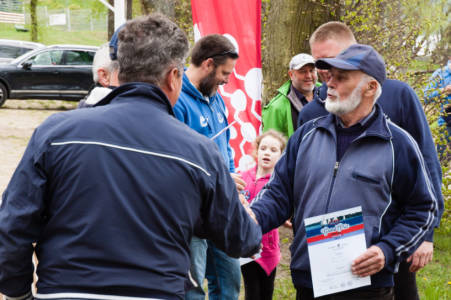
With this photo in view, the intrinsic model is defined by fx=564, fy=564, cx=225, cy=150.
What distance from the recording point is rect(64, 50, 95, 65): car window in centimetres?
1868

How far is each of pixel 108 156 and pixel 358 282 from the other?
4.92 ft

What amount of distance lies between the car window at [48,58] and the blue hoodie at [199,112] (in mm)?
15564

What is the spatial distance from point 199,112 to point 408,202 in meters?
1.54

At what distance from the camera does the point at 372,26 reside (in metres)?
6.67

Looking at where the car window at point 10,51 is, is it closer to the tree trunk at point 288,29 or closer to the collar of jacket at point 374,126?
the tree trunk at point 288,29

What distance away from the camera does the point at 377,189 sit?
9.20 feet

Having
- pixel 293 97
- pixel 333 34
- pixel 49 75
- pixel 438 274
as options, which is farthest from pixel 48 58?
pixel 333 34

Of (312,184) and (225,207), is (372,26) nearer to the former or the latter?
(312,184)

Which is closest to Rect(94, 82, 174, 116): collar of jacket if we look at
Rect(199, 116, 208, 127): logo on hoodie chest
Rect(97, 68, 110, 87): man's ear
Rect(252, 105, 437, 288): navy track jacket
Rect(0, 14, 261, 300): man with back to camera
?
Rect(0, 14, 261, 300): man with back to camera

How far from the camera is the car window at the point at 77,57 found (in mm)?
18680

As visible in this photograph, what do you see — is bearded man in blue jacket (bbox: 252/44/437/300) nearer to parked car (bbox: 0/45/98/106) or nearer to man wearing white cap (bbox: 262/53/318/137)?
man wearing white cap (bbox: 262/53/318/137)

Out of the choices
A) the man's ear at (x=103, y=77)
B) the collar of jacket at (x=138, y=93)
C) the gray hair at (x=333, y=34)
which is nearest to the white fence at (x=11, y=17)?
the man's ear at (x=103, y=77)

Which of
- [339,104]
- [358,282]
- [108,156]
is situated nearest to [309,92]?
[339,104]

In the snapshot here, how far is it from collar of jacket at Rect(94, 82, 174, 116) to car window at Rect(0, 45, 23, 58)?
22.0 m
